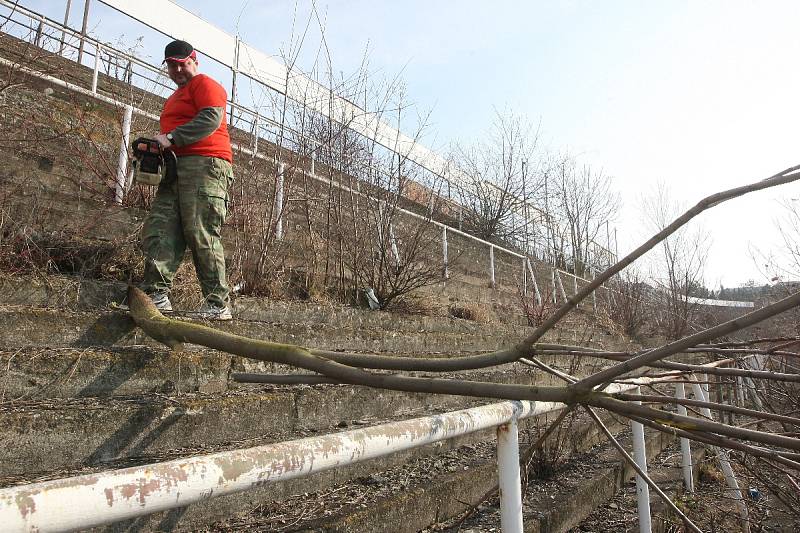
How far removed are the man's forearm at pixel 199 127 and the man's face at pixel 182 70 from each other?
329 millimetres

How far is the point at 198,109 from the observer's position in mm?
3193

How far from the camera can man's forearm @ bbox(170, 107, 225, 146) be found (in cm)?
307

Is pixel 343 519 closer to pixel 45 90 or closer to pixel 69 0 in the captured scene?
pixel 45 90

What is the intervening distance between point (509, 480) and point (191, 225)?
236 centimetres

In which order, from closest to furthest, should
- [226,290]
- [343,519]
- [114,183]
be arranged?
[343,519], [226,290], [114,183]

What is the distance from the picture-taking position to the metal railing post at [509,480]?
1441mm

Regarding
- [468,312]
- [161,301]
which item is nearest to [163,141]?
[161,301]

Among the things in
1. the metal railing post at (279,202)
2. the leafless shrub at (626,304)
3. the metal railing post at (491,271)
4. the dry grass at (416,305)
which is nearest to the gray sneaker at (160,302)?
the metal railing post at (279,202)

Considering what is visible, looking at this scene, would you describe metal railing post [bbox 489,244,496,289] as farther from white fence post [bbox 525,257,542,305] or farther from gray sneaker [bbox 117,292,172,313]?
gray sneaker [bbox 117,292,172,313]

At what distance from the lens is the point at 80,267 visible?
333 cm

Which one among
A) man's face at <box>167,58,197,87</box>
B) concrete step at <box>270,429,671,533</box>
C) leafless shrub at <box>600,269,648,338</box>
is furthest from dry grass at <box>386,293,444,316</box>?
leafless shrub at <box>600,269,648,338</box>

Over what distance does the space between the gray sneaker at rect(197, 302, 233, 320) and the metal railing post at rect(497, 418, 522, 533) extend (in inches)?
73.8

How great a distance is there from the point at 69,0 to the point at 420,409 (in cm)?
1310

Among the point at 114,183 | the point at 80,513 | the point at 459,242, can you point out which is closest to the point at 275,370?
the point at 80,513
